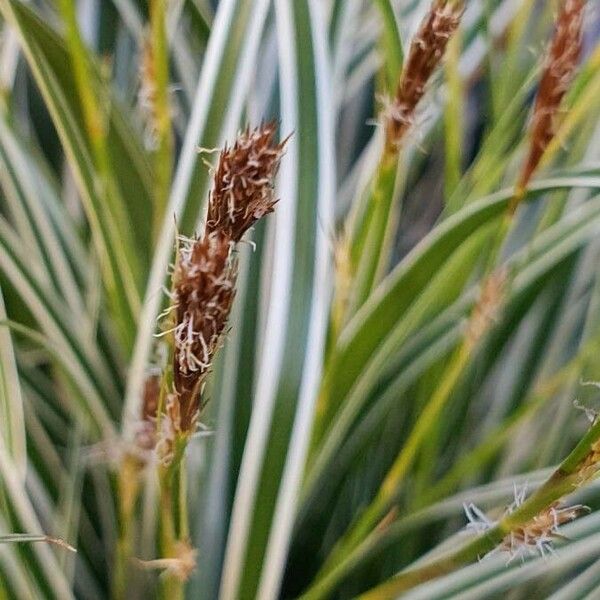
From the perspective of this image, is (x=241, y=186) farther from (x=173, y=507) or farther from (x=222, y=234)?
(x=173, y=507)

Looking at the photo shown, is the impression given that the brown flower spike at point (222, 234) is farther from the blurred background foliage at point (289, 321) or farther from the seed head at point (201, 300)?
the blurred background foliage at point (289, 321)

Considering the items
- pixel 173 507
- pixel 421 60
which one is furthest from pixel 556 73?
pixel 173 507

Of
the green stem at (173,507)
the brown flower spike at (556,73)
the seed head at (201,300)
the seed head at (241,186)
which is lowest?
the green stem at (173,507)

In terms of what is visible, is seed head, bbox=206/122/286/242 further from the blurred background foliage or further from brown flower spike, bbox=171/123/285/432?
the blurred background foliage

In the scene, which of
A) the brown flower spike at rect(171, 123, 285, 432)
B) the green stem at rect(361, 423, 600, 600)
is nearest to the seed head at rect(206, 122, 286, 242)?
the brown flower spike at rect(171, 123, 285, 432)

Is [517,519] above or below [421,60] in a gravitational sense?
below

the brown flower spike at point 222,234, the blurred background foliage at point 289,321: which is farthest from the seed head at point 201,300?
the blurred background foliage at point 289,321

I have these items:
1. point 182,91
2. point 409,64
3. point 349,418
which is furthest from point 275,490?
point 182,91
